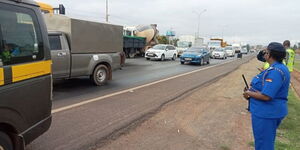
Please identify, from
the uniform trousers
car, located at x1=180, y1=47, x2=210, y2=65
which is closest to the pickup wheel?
the uniform trousers

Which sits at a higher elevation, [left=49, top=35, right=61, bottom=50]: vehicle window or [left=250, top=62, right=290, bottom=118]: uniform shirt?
[left=49, top=35, right=61, bottom=50]: vehicle window

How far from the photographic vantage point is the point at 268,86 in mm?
2727

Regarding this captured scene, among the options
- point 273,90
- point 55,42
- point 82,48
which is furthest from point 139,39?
point 273,90

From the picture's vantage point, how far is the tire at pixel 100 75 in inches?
348

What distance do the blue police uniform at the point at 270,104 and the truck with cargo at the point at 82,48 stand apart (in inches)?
244

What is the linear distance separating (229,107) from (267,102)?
12.9 ft

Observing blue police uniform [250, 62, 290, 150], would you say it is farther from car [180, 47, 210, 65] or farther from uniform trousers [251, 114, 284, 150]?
car [180, 47, 210, 65]

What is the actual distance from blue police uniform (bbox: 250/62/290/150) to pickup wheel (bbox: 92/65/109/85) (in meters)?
6.67

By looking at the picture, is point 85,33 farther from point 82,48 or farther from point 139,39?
point 139,39

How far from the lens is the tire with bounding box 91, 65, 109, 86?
29.0ft

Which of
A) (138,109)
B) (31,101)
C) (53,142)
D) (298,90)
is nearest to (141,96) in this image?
(138,109)

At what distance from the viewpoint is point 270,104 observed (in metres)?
2.85

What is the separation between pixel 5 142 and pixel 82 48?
5.79m

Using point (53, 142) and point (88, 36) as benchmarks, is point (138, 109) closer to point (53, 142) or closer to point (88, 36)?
point (53, 142)
